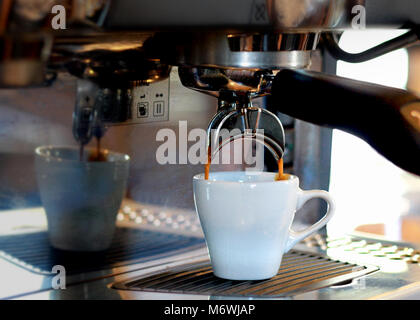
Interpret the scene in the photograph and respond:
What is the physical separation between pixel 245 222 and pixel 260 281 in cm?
5

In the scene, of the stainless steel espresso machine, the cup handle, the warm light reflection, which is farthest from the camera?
the warm light reflection

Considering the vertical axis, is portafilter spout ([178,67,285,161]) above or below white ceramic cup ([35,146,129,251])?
above

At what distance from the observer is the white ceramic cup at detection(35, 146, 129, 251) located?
1.71ft

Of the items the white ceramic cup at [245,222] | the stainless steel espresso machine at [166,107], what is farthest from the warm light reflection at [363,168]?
the white ceramic cup at [245,222]

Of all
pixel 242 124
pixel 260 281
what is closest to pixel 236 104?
pixel 242 124

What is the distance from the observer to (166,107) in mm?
581

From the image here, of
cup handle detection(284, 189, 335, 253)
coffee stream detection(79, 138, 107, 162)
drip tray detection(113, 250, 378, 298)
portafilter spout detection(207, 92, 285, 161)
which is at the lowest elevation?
drip tray detection(113, 250, 378, 298)

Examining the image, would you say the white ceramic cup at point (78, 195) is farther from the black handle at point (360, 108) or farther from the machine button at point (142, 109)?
the black handle at point (360, 108)

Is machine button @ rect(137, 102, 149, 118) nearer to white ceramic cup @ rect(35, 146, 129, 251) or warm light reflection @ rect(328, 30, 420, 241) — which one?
white ceramic cup @ rect(35, 146, 129, 251)

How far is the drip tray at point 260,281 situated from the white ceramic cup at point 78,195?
0.17ft

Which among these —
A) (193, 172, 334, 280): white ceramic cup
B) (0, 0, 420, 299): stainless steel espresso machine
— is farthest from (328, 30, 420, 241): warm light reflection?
(193, 172, 334, 280): white ceramic cup

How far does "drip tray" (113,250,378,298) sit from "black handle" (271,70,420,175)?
12cm

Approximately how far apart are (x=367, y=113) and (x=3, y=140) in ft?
0.81
